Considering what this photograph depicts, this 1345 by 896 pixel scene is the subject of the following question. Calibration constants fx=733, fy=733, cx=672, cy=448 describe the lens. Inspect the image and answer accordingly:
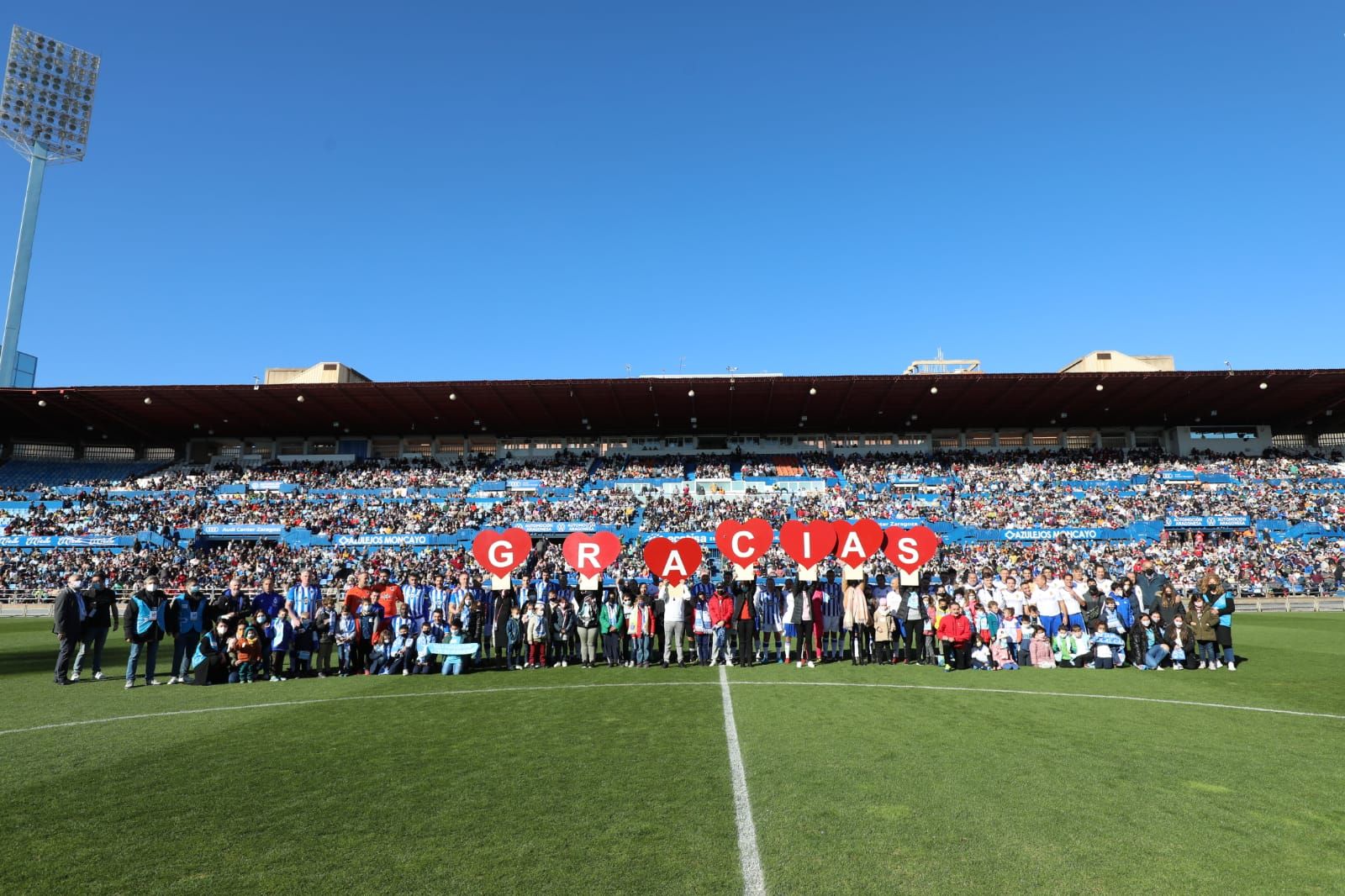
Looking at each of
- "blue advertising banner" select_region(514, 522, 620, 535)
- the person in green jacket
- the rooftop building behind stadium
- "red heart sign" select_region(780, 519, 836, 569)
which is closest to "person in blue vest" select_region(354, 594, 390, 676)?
the person in green jacket

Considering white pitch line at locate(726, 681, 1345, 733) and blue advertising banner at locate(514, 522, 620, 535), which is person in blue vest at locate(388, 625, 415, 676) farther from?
blue advertising banner at locate(514, 522, 620, 535)

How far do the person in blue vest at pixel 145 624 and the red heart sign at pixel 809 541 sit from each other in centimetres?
1012

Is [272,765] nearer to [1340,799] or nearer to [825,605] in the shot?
[1340,799]

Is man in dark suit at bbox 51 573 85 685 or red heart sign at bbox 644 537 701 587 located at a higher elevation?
red heart sign at bbox 644 537 701 587

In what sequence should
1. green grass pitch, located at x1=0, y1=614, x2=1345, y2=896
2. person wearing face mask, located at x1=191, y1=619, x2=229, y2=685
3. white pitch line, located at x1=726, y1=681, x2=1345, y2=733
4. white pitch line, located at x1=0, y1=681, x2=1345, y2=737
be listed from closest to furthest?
green grass pitch, located at x1=0, y1=614, x2=1345, y2=896 → white pitch line, located at x1=0, y1=681, x2=1345, y2=737 → white pitch line, located at x1=726, y1=681, x2=1345, y2=733 → person wearing face mask, located at x1=191, y1=619, x2=229, y2=685

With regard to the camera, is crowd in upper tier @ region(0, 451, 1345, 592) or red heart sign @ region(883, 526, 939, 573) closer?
red heart sign @ region(883, 526, 939, 573)

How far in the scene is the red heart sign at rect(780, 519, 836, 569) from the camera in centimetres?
1300

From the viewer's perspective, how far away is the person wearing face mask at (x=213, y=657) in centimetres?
1145

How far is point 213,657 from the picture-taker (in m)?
11.5

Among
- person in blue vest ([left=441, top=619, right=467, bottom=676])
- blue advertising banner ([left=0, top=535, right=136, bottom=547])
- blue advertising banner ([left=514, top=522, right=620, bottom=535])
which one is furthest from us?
blue advertising banner ([left=514, top=522, right=620, bottom=535])

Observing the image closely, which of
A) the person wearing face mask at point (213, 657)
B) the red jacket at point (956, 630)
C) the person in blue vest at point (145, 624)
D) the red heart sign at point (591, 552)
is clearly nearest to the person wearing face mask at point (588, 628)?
the red heart sign at point (591, 552)

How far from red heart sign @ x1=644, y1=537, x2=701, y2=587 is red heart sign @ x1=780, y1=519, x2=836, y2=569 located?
1656 millimetres

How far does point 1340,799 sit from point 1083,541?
33956mm

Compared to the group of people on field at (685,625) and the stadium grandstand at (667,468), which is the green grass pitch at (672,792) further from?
the stadium grandstand at (667,468)
